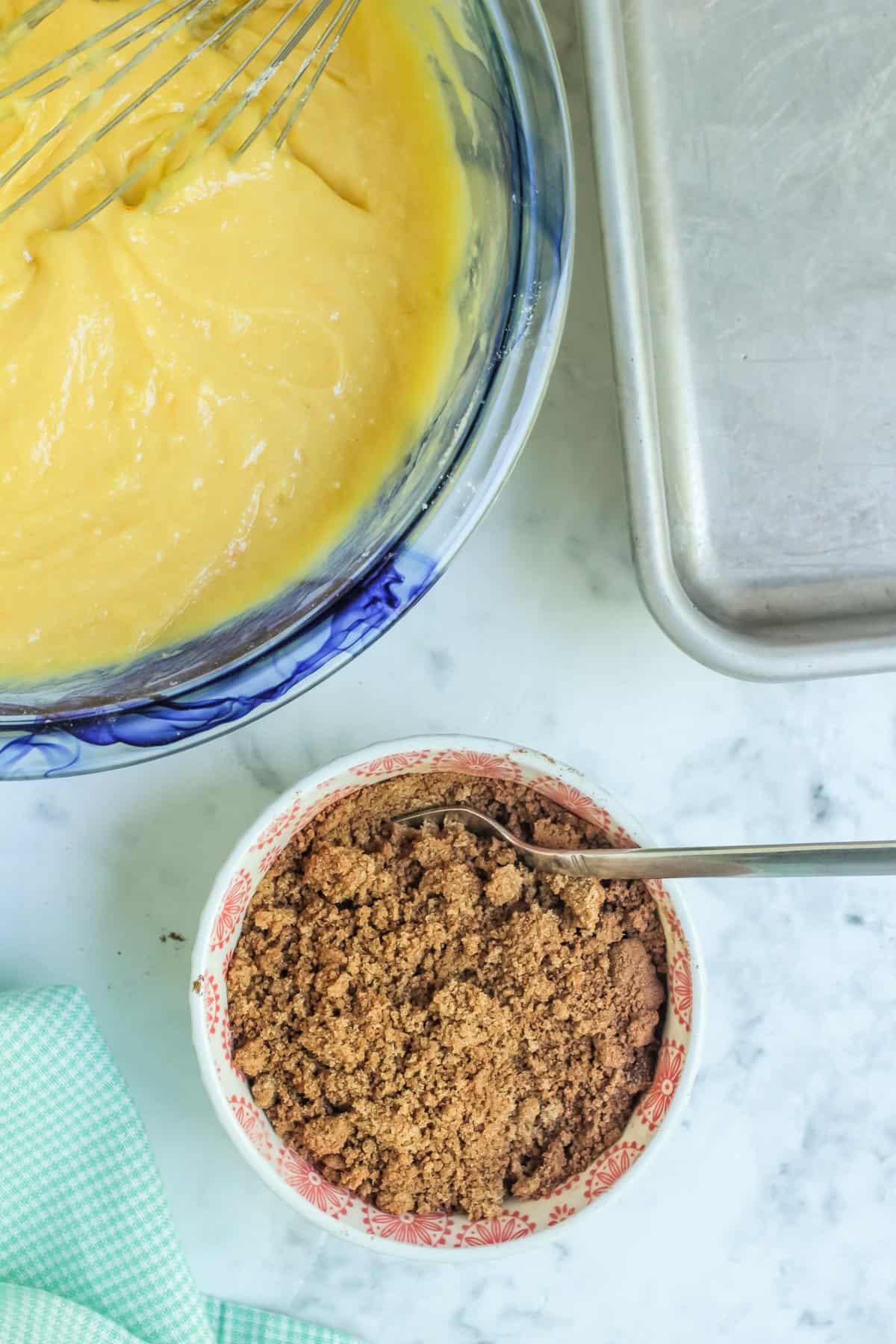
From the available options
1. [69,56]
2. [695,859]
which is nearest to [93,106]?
[69,56]

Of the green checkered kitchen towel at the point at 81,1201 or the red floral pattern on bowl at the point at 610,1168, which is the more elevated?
the green checkered kitchen towel at the point at 81,1201

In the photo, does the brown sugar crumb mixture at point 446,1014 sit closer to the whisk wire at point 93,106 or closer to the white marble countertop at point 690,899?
the white marble countertop at point 690,899

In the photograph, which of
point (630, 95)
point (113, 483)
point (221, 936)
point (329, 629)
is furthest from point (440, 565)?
point (630, 95)

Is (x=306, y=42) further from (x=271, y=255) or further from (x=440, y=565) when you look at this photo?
(x=440, y=565)

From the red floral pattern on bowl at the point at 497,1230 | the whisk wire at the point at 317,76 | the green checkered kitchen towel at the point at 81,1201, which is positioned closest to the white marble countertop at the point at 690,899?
the green checkered kitchen towel at the point at 81,1201

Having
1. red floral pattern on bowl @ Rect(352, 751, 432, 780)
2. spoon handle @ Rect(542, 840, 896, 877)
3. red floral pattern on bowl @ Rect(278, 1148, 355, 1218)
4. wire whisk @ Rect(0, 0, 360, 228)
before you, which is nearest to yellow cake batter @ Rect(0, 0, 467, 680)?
wire whisk @ Rect(0, 0, 360, 228)

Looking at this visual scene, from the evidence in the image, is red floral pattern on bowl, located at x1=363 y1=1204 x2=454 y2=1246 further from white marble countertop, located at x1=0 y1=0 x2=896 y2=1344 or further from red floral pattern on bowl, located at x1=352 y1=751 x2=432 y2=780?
red floral pattern on bowl, located at x1=352 y1=751 x2=432 y2=780

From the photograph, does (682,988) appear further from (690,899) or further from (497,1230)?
(497,1230)
